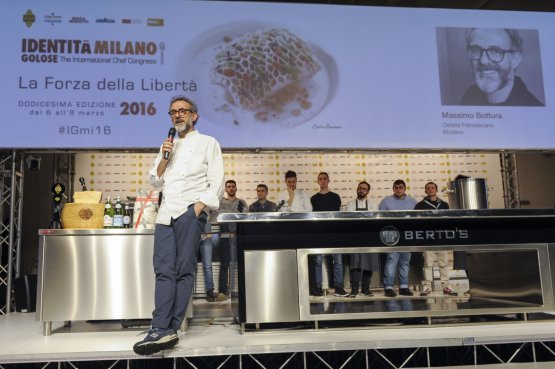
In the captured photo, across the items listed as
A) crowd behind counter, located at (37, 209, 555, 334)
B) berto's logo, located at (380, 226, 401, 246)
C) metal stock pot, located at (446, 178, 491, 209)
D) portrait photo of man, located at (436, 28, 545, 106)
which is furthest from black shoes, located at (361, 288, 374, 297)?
portrait photo of man, located at (436, 28, 545, 106)

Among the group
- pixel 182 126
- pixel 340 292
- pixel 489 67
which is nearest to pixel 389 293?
pixel 340 292

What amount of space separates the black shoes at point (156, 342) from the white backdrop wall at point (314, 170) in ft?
15.4

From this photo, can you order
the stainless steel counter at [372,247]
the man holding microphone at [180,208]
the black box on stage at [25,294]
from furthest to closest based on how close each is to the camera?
the black box on stage at [25,294] < the stainless steel counter at [372,247] < the man holding microphone at [180,208]

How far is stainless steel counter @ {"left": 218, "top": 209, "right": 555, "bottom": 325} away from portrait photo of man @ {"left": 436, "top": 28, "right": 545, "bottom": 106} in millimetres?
2229

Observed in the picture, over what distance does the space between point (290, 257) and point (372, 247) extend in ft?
1.89

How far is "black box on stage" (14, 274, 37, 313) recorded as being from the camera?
484 centimetres

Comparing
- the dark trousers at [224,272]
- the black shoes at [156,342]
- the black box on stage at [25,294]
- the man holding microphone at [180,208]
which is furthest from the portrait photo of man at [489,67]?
the black box on stage at [25,294]

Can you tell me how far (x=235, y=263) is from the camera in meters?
3.31

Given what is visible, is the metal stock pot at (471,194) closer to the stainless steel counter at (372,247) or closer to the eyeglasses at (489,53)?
the stainless steel counter at (372,247)

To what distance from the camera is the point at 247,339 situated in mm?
2891

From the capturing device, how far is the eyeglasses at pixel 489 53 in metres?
5.33

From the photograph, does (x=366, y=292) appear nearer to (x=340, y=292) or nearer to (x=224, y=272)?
(x=340, y=292)

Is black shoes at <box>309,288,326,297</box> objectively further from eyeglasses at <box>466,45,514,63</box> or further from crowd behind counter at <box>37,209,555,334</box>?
eyeglasses at <box>466,45,514,63</box>

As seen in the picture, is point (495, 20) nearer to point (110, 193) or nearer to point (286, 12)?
point (286, 12)
